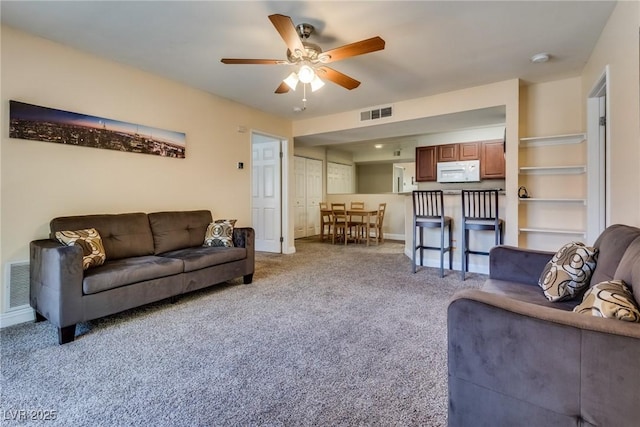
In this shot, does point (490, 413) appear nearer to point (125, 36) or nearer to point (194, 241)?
point (194, 241)

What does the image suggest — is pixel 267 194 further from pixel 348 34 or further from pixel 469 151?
pixel 469 151

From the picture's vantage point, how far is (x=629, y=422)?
2.92ft

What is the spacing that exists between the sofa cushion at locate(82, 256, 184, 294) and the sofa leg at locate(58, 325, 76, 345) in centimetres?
26

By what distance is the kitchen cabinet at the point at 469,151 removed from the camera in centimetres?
620

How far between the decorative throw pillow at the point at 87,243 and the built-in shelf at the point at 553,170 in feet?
14.8

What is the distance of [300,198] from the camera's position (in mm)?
7258

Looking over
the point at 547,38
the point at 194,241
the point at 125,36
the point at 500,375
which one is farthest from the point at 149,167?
the point at 547,38

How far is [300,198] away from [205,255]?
4.29m

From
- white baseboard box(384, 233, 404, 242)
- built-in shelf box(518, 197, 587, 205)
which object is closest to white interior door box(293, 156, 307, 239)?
white baseboard box(384, 233, 404, 242)

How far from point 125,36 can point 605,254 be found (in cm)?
378

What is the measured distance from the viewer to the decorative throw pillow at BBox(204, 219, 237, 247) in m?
3.55

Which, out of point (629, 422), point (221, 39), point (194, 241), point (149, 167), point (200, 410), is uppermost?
point (221, 39)

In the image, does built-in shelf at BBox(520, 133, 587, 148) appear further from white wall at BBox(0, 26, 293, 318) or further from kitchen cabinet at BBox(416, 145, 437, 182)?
white wall at BBox(0, 26, 293, 318)

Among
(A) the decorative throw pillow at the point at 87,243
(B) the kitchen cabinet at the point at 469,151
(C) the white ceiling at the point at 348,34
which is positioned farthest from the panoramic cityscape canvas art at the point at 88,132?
(B) the kitchen cabinet at the point at 469,151
